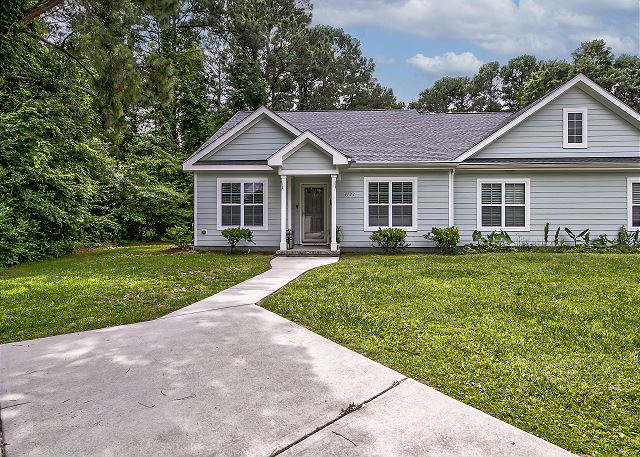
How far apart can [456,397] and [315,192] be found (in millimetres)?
11730

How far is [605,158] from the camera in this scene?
13102mm

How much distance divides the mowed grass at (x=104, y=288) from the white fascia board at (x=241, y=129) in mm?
3557

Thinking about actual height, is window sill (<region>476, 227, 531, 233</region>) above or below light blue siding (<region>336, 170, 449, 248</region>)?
below

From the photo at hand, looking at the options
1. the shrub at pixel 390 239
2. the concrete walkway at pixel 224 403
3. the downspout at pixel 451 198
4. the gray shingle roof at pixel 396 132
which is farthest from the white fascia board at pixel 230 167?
the concrete walkway at pixel 224 403

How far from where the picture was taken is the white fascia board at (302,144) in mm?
12156

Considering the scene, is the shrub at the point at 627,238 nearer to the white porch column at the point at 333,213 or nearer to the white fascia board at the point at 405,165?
the white fascia board at the point at 405,165

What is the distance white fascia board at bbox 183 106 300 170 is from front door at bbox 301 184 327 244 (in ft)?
7.19

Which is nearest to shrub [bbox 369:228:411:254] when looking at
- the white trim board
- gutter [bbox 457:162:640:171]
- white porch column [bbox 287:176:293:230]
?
the white trim board

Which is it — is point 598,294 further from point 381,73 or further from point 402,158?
point 381,73

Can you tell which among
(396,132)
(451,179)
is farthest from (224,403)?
(396,132)

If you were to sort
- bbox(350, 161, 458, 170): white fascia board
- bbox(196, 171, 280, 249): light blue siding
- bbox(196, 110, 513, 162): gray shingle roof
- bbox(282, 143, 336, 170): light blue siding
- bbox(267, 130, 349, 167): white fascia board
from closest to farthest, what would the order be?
bbox(267, 130, 349, 167): white fascia board
bbox(282, 143, 336, 170): light blue siding
bbox(350, 161, 458, 170): white fascia board
bbox(196, 110, 513, 162): gray shingle roof
bbox(196, 171, 280, 249): light blue siding

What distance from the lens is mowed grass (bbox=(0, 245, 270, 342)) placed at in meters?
5.23

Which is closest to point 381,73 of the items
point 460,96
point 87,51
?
point 460,96

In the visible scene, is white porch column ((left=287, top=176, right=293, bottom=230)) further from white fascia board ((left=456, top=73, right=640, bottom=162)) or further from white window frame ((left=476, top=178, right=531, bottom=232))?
white window frame ((left=476, top=178, right=531, bottom=232))
